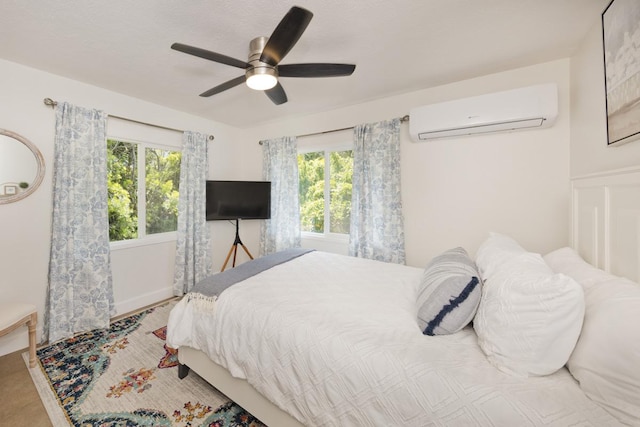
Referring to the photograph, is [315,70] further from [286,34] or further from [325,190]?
[325,190]

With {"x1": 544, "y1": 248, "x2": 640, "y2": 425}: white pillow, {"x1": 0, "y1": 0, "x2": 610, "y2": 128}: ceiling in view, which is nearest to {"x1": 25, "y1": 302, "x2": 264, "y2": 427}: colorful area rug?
{"x1": 544, "y1": 248, "x2": 640, "y2": 425}: white pillow

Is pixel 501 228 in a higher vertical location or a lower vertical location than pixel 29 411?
higher

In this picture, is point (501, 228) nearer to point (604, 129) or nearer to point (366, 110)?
point (604, 129)

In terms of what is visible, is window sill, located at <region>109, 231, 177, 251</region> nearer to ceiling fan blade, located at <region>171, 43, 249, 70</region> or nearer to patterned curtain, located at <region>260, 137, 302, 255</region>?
patterned curtain, located at <region>260, 137, 302, 255</region>

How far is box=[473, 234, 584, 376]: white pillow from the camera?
87 centimetres

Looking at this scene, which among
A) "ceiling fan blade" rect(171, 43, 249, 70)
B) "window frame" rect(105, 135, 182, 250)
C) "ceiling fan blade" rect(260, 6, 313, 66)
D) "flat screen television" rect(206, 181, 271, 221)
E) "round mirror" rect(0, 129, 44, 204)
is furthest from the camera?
"flat screen television" rect(206, 181, 271, 221)

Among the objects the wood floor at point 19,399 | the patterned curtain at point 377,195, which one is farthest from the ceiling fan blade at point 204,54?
the wood floor at point 19,399

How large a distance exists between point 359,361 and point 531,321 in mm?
676

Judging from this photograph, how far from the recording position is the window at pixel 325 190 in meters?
3.39

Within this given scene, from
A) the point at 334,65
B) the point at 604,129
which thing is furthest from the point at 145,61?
the point at 604,129

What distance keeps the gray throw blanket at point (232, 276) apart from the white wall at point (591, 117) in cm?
237

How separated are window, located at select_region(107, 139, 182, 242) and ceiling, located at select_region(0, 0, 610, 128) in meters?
0.74

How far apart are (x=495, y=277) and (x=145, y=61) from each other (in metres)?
2.98

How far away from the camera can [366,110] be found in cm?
308
